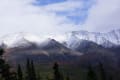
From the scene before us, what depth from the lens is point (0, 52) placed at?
4078 cm

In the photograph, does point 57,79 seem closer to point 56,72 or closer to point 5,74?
point 56,72

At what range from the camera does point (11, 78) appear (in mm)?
44031

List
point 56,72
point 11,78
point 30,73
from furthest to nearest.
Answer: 1. point 30,73
2. point 56,72
3. point 11,78

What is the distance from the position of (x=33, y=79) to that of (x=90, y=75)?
568 inches

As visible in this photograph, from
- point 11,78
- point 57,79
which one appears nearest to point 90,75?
point 57,79

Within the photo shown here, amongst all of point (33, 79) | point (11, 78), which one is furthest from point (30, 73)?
point (11, 78)

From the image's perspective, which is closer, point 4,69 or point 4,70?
point 4,69

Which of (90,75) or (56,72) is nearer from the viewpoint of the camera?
(56,72)

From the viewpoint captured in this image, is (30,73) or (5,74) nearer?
(5,74)

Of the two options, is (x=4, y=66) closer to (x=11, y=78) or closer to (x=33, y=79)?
(x=11, y=78)

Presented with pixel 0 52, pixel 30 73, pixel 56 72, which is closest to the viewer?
pixel 0 52

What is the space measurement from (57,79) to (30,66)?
13445mm

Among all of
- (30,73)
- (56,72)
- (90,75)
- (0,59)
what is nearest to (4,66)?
(0,59)

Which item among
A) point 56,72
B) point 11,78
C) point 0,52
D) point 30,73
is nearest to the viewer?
point 0,52
